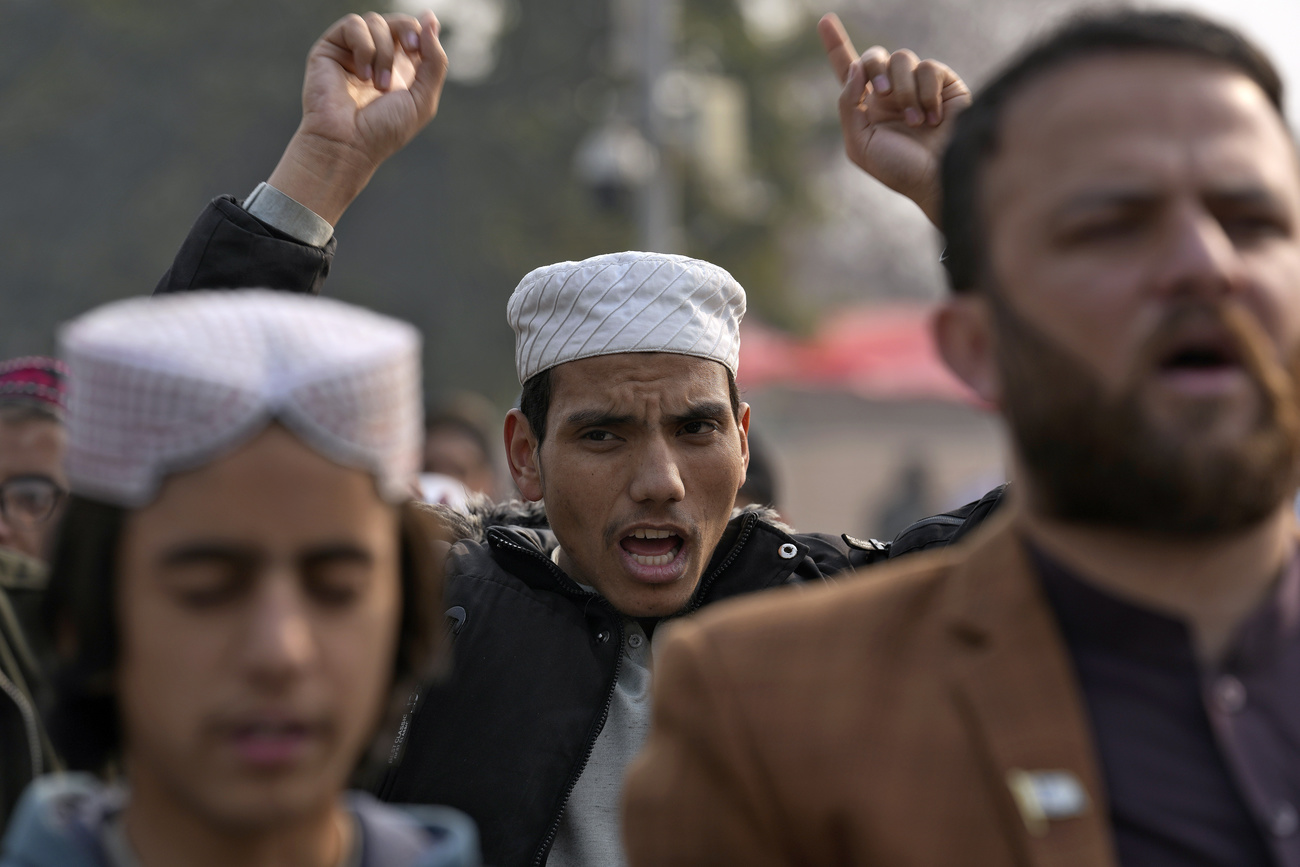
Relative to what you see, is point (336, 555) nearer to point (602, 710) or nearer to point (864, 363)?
point (602, 710)

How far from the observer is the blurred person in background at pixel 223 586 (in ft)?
6.63

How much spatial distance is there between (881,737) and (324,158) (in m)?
1.93

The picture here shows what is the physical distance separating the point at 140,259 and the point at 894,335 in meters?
11.9

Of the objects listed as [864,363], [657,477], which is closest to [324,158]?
[657,477]

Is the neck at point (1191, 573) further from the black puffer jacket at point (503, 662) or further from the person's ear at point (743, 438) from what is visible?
the person's ear at point (743, 438)

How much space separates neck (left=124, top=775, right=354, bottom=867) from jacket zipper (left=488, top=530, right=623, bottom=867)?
1144mm

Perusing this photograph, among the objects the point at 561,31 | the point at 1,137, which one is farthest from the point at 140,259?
the point at 561,31

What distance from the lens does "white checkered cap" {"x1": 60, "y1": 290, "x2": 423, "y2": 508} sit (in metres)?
2.07

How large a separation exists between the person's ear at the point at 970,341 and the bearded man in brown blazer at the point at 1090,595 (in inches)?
0.8

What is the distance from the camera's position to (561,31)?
28.4 metres

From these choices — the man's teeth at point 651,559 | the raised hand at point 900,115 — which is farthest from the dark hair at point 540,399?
the raised hand at point 900,115

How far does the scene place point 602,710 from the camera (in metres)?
3.43

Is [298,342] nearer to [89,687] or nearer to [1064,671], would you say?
[89,687]

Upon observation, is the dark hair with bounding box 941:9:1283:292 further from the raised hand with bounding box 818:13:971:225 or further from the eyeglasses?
the eyeglasses
